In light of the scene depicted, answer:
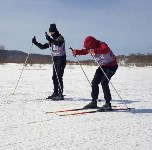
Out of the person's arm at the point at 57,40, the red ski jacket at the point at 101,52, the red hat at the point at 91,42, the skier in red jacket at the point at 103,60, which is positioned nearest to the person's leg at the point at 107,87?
the skier in red jacket at the point at 103,60

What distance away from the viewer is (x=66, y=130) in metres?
5.18

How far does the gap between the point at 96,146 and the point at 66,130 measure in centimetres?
97

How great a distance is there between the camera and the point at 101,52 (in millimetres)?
6941

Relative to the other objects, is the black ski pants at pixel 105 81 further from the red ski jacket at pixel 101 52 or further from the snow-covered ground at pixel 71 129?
the snow-covered ground at pixel 71 129

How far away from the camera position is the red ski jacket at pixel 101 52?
6.89m

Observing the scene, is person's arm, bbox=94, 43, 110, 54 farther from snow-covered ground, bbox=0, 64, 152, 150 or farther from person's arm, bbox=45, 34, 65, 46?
person's arm, bbox=45, 34, 65, 46

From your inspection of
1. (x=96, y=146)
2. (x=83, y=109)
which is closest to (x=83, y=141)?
(x=96, y=146)

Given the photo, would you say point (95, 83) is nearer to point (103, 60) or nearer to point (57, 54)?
point (103, 60)

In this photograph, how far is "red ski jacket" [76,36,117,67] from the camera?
6887 mm

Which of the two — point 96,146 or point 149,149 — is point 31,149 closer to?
point 96,146

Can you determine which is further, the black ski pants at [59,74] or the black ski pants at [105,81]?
the black ski pants at [59,74]

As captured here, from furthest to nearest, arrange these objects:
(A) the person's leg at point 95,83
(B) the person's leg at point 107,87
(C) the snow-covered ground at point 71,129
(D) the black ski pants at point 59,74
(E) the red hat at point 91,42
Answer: (D) the black ski pants at point 59,74
(A) the person's leg at point 95,83
(B) the person's leg at point 107,87
(E) the red hat at point 91,42
(C) the snow-covered ground at point 71,129

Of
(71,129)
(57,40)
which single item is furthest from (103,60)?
(71,129)

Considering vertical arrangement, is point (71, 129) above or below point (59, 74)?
below
